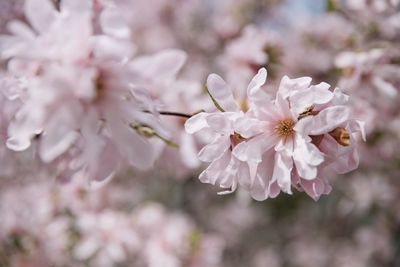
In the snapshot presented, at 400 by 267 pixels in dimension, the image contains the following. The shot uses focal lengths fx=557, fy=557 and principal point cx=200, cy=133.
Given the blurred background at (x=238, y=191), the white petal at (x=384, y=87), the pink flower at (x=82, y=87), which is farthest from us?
the blurred background at (x=238, y=191)

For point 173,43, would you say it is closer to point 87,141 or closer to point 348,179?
point 348,179

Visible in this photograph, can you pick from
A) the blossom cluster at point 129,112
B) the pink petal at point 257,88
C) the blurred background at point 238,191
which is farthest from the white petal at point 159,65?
the blurred background at point 238,191

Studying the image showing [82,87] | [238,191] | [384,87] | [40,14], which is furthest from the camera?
[238,191]

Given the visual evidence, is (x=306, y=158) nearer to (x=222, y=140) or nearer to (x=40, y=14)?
Answer: (x=222, y=140)

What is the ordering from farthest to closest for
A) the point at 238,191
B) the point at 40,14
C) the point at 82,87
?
the point at 238,191, the point at 40,14, the point at 82,87

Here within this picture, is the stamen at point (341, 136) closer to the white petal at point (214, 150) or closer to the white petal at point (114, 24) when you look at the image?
the white petal at point (214, 150)

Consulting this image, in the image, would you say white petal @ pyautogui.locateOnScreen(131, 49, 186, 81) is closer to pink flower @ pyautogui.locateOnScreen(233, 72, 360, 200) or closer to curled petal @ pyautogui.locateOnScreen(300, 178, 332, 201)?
pink flower @ pyautogui.locateOnScreen(233, 72, 360, 200)

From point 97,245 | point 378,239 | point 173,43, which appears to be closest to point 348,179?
point 378,239

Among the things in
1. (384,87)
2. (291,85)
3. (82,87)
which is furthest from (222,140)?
(384,87)
